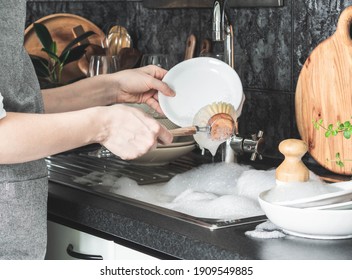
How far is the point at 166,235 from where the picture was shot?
4.83 feet

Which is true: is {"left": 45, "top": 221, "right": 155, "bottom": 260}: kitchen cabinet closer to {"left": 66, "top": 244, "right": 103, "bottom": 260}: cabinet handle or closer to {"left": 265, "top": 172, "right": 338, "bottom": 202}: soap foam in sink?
{"left": 66, "top": 244, "right": 103, "bottom": 260}: cabinet handle

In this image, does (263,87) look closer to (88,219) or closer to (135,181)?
(135,181)

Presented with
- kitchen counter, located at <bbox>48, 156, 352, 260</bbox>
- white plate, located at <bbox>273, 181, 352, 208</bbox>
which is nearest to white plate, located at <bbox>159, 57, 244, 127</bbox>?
kitchen counter, located at <bbox>48, 156, 352, 260</bbox>

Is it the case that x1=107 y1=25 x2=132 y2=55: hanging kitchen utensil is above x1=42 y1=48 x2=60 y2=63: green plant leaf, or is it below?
above

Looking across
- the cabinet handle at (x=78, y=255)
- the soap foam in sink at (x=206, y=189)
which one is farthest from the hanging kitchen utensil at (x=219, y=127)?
the cabinet handle at (x=78, y=255)

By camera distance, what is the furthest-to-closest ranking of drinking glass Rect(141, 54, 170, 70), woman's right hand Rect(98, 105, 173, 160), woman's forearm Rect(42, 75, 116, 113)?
drinking glass Rect(141, 54, 170, 70) → woman's forearm Rect(42, 75, 116, 113) → woman's right hand Rect(98, 105, 173, 160)

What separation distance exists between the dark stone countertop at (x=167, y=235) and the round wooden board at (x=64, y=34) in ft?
3.02

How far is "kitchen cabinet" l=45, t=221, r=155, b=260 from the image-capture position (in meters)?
1.61

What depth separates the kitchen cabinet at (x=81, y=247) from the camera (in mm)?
1610

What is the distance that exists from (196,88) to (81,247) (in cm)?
49

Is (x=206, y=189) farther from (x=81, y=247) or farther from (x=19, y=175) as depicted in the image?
(x=19, y=175)

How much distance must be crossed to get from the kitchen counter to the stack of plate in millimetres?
21

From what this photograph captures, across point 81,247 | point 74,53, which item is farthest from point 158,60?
point 81,247
